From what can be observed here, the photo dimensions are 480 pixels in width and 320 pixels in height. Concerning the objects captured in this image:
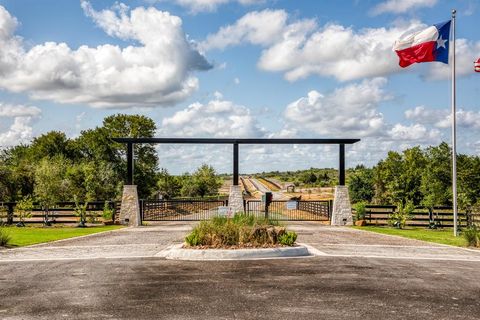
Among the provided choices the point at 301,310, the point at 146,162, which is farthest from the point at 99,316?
the point at 146,162

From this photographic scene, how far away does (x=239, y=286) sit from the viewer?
31.4ft

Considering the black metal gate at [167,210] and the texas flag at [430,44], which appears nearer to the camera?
the texas flag at [430,44]

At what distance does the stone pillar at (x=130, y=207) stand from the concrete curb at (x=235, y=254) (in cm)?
1402

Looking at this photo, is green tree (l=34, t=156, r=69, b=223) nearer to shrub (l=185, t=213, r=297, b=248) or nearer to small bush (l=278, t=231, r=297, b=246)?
shrub (l=185, t=213, r=297, b=248)

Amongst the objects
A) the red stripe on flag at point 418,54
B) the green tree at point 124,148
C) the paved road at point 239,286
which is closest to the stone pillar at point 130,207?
the paved road at point 239,286

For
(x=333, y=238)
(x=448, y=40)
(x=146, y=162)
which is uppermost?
(x=448, y=40)

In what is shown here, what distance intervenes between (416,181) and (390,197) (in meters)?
3.58

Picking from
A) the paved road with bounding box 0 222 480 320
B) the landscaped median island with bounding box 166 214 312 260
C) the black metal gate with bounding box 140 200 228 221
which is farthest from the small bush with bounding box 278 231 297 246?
the black metal gate with bounding box 140 200 228 221

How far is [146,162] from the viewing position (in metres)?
53.9

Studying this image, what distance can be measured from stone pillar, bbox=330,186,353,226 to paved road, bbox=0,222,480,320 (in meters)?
12.5

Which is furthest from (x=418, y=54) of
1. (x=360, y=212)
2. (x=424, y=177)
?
(x=424, y=177)

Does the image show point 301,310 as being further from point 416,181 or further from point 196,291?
point 416,181

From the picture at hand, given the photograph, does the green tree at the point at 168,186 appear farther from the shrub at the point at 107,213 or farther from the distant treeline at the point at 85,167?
the shrub at the point at 107,213

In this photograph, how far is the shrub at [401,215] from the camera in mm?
26861
